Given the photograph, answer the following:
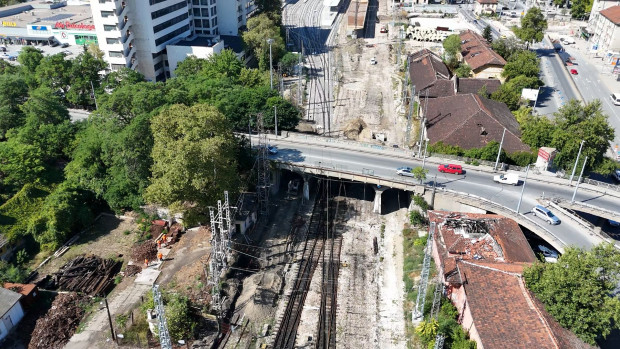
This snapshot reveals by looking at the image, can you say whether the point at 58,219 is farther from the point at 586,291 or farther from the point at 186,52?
the point at 586,291

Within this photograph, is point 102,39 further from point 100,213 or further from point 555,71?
point 555,71

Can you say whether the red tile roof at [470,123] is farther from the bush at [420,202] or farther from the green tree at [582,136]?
the bush at [420,202]

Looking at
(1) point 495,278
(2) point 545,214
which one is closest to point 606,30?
(2) point 545,214

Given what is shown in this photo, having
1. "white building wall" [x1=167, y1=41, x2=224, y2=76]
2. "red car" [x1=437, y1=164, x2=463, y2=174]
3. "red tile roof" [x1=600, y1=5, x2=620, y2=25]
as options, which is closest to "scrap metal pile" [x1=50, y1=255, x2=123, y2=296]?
"red car" [x1=437, y1=164, x2=463, y2=174]

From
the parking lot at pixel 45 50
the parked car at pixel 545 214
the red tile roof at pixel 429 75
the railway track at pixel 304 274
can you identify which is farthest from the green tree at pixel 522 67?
the parking lot at pixel 45 50

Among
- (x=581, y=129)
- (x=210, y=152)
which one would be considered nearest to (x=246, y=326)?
(x=210, y=152)

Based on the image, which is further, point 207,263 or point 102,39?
point 102,39

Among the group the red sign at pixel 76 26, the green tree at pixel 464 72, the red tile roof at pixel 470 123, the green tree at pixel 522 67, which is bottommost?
the red tile roof at pixel 470 123
